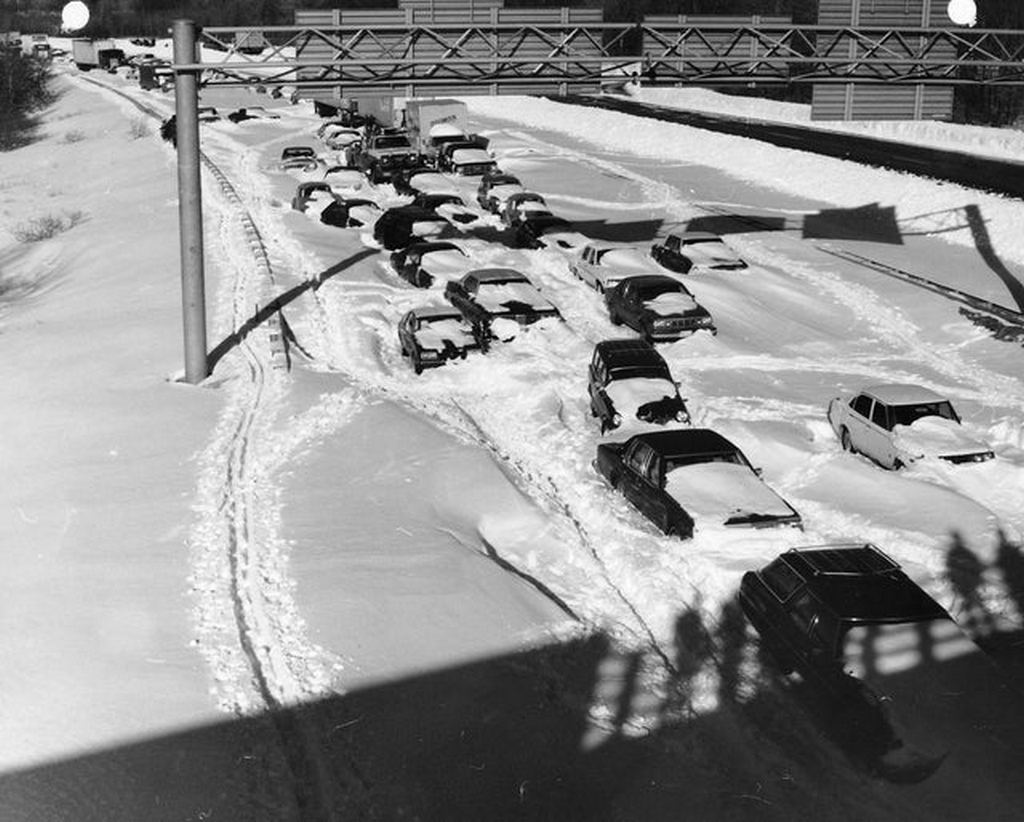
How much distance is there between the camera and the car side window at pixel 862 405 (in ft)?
59.6

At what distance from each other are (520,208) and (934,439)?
2028cm

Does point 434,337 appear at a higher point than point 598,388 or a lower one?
higher

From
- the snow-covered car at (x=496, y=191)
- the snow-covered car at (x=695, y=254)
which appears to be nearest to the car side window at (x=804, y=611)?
the snow-covered car at (x=695, y=254)

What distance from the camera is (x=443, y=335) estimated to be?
22.7 m

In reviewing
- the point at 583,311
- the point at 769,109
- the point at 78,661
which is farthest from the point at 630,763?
the point at 769,109

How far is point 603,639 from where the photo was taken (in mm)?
12492

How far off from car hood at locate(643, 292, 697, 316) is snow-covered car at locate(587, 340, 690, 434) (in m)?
3.13

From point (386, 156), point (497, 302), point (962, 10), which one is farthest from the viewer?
point (386, 156)

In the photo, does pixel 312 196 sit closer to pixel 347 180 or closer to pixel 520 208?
pixel 347 180

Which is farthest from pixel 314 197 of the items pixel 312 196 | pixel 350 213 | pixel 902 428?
pixel 902 428

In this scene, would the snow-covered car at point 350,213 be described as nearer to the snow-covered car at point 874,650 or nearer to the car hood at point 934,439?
the car hood at point 934,439

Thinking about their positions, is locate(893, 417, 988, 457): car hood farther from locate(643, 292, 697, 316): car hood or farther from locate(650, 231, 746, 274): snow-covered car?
locate(650, 231, 746, 274): snow-covered car

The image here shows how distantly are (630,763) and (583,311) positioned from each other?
17.3 metres

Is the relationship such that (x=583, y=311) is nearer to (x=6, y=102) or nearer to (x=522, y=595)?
(x=522, y=595)
